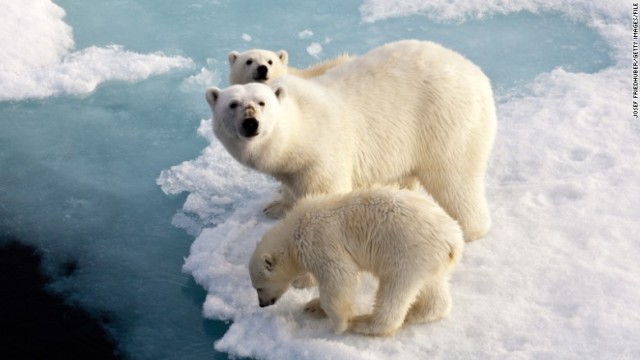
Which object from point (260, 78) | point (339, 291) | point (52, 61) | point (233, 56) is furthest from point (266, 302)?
point (52, 61)

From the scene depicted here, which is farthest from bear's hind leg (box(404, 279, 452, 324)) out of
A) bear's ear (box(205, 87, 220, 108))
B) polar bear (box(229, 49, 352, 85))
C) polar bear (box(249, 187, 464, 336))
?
polar bear (box(229, 49, 352, 85))

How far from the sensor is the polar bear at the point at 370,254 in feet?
12.2

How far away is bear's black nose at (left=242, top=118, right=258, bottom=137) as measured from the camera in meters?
Answer: 3.88

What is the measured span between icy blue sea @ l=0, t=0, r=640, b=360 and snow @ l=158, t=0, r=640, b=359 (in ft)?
0.04

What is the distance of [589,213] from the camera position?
16.1ft

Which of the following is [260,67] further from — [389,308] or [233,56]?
[389,308]

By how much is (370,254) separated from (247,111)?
3.12 ft

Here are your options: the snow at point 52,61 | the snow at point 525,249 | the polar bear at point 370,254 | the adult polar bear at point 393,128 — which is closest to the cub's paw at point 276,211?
the snow at point 525,249

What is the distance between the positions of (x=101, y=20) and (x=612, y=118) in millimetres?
4989

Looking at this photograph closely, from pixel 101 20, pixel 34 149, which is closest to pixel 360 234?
pixel 34 149

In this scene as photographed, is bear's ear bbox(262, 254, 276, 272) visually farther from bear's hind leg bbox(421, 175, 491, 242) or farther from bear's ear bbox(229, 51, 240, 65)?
bear's ear bbox(229, 51, 240, 65)

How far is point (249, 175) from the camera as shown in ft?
18.2

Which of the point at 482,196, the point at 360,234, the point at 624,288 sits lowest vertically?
the point at 624,288

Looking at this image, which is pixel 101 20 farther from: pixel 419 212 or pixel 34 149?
pixel 419 212
